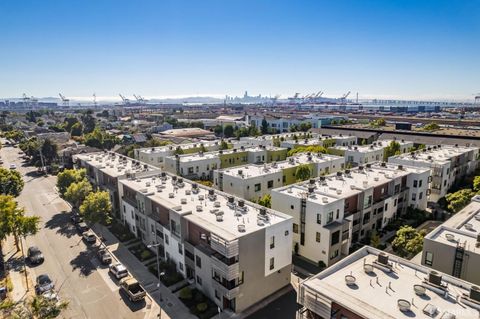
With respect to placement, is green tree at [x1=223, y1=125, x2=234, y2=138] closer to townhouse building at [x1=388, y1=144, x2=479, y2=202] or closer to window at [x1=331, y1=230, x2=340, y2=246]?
townhouse building at [x1=388, y1=144, x2=479, y2=202]

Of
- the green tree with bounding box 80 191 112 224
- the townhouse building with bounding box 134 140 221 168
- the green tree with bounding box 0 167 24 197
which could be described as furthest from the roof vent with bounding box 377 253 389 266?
the green tree with bounding box 0 167 24 197

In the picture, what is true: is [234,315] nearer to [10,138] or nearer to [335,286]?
[335,286]

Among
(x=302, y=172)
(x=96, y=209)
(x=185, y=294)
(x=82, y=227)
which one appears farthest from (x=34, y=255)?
(x=302, y=172)

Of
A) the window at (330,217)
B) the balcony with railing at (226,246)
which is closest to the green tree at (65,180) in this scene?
the balcony with railing at (226,246)

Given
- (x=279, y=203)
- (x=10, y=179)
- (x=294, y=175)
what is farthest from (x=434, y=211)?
(x=10, y=179)

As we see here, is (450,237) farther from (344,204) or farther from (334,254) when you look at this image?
(334,254)

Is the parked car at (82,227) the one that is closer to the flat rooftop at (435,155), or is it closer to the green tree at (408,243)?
the green tree at (408,243)
